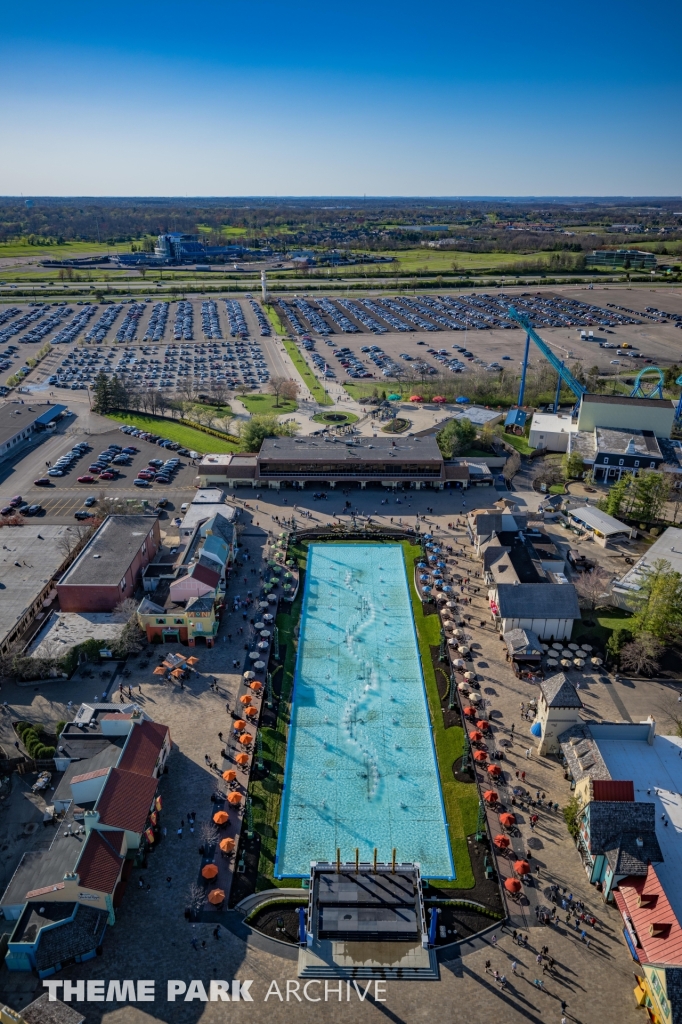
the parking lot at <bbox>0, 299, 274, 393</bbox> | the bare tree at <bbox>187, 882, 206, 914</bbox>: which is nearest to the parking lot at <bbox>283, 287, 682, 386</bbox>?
the parking lot at <bbox>0, 299, 274, 393</bbox>

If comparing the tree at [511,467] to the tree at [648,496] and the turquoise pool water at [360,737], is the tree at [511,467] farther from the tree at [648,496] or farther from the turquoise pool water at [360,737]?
the turquoise pool water at [360,737]

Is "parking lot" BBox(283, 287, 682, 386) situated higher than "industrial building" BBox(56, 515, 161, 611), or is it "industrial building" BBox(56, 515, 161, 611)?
"parking lot" BBox(283, 287, 682, 386)

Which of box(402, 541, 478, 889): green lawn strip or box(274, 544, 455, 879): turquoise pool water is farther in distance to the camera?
box(274, 544, 455, 879): turquoise pool water

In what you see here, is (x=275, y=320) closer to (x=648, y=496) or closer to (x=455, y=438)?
(x=455, y=438)

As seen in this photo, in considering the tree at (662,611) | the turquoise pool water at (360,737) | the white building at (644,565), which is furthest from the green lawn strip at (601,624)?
the turquoise pool water at (360,737)

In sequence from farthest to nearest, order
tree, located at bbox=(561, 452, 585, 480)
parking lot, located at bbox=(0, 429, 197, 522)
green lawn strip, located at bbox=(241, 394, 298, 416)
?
green lawn strip, located at bbox=(241, 394, 298, 416)
tree, located at bbox=(561, 452, 585, 480)
parking lot, located at bbox=(0, 429, 197, 522)

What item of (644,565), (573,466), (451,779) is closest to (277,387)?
(573,466)

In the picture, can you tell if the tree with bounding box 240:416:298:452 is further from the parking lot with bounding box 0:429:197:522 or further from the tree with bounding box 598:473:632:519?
the tree with bounding box 598:473:632:519
